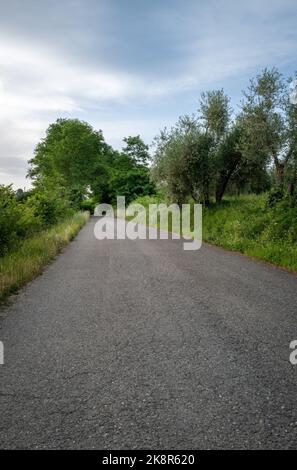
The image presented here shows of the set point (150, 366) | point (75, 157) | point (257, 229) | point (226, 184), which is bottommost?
point (150, 366)

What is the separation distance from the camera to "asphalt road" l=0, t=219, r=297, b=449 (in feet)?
11.1

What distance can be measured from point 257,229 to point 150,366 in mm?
12744

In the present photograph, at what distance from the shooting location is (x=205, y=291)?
866 cm

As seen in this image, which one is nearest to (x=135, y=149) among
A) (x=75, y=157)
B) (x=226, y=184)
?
(x=75, y=157)

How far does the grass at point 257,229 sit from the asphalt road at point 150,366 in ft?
12.4

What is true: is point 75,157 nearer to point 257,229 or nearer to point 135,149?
point 135,149

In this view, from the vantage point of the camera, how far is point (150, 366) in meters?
4.73

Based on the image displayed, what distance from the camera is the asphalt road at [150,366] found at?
3391 mm

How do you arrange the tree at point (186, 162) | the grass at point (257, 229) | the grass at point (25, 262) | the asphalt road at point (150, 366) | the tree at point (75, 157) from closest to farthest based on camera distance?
the asphalt road at point (150, 366) < the grass at point (25, 262) < the grass at point (257, 229) < the tree at point (186, 162) < the tree at point (75, 157)

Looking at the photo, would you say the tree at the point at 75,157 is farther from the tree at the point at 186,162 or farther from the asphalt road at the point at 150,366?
the asphalt road at the point at 150,366

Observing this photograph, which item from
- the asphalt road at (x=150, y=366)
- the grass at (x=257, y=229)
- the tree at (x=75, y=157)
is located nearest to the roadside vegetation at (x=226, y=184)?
the grass at (x=257, y=229)

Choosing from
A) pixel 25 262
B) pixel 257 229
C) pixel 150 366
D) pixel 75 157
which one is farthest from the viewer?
pixel 75 157

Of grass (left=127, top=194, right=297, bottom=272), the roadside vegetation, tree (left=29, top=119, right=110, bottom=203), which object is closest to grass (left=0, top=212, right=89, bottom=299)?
the roadside vegetation
